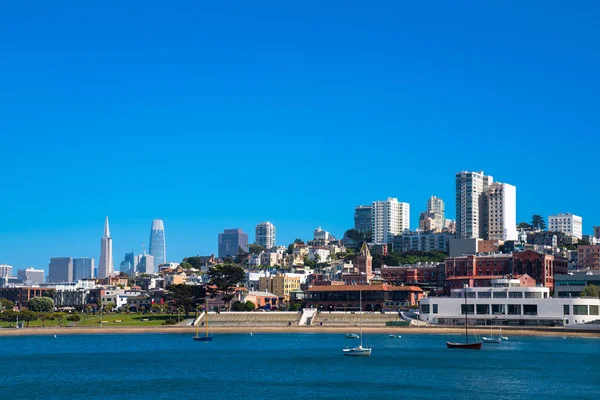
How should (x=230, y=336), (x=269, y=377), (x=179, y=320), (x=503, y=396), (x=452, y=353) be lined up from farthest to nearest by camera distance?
(x=179, y=320) → (x=230, y=336) → (x=452, y=353) → (x=269, y=377) → (x=503, y=396)

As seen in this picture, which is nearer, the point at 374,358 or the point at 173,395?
the point at 173,395

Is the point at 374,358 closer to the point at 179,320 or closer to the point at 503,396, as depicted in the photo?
the point at 503,396

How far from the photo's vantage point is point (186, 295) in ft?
511

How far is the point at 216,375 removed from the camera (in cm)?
7656

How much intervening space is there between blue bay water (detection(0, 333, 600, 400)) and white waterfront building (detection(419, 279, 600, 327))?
581 inches

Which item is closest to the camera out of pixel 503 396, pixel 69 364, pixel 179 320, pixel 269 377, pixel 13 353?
pixel 503 396

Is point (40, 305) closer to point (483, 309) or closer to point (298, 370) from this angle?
point (483, 309)

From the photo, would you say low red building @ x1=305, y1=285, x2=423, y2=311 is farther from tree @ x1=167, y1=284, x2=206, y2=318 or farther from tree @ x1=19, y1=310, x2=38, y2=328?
tree @ x1=19, y1=310, x2=38, y2=328

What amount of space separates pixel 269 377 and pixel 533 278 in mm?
100659

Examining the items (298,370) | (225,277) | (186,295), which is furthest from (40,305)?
(298,370)

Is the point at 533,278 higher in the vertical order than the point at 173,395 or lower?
higher

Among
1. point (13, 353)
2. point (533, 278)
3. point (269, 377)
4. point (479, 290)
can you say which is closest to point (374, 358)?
point (269, 377)

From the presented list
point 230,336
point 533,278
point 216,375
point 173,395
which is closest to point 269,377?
point 216,375

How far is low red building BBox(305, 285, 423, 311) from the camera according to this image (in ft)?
536
